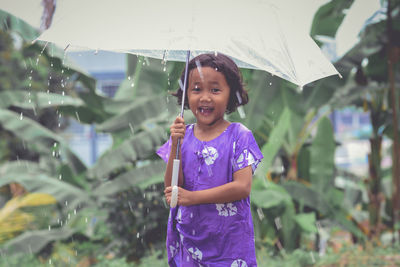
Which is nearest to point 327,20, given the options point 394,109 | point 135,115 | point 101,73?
point 394,109

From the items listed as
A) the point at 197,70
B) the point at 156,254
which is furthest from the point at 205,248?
the point at 156,254

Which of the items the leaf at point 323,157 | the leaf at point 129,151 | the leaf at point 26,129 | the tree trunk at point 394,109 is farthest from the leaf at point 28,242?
the tree trunk at point 394,109

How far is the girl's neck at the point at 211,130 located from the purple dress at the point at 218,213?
0.10 ft

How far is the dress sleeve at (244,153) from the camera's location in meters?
1.98

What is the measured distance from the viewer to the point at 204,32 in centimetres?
193

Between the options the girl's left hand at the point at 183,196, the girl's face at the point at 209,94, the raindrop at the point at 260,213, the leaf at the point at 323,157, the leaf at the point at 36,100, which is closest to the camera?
the girl's left hand at the point at 183,196

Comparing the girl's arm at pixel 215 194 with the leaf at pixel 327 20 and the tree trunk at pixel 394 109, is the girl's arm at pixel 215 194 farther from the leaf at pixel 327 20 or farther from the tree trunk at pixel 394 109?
the tree trunk at pixel 394 109

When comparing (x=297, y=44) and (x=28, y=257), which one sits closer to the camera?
(x=297, y=44)

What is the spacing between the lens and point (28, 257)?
16.8 feet

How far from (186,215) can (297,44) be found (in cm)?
87

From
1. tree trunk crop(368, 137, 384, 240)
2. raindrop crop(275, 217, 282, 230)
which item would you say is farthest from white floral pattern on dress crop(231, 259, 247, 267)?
tree trunk crop(368, 137, 384, 240)

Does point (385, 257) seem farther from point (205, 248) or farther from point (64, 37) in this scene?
point (64, 37)

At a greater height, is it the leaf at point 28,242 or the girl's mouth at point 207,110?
the girl's mouth at point 207,110

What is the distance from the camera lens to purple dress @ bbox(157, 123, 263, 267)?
199cm
